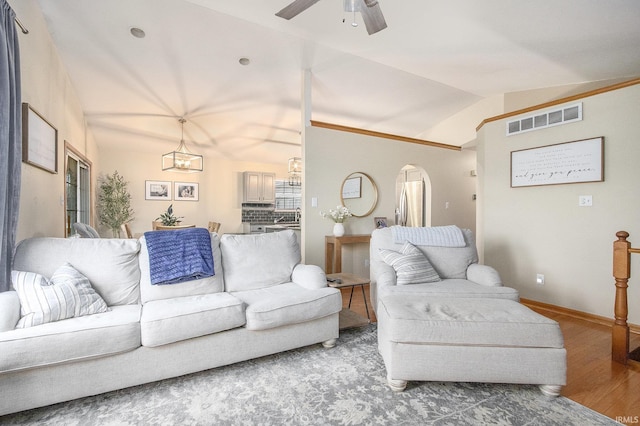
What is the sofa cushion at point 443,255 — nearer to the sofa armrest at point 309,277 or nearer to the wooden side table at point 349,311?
the wooden side table at point 349,311

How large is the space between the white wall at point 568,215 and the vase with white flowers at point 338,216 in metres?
1.77

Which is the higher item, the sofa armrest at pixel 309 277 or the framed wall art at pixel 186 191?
the framed wall art at pixel 186 191

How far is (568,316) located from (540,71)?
2809 millimetres

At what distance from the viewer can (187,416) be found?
5.18 feet

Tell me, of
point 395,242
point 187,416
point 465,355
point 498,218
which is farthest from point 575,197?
point 187,416

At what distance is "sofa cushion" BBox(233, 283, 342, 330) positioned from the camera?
2.01 m

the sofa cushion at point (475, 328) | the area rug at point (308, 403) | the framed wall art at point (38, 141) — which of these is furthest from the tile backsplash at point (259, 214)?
the sofa cushion at point (475, 328)

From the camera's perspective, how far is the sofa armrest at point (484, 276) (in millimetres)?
2546

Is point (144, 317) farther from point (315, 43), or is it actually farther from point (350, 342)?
point (315, 43)

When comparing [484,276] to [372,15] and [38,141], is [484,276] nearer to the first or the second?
[372,15]

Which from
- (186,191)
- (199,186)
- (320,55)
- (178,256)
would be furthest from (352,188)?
(186,191)

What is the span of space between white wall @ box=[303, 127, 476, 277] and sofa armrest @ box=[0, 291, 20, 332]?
9.02ft

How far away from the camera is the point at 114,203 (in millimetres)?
5914

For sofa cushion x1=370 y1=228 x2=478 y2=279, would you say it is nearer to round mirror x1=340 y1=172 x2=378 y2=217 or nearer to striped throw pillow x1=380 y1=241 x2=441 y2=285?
striped throw pillow x1=380 y1=241 x2=441 y2=285
